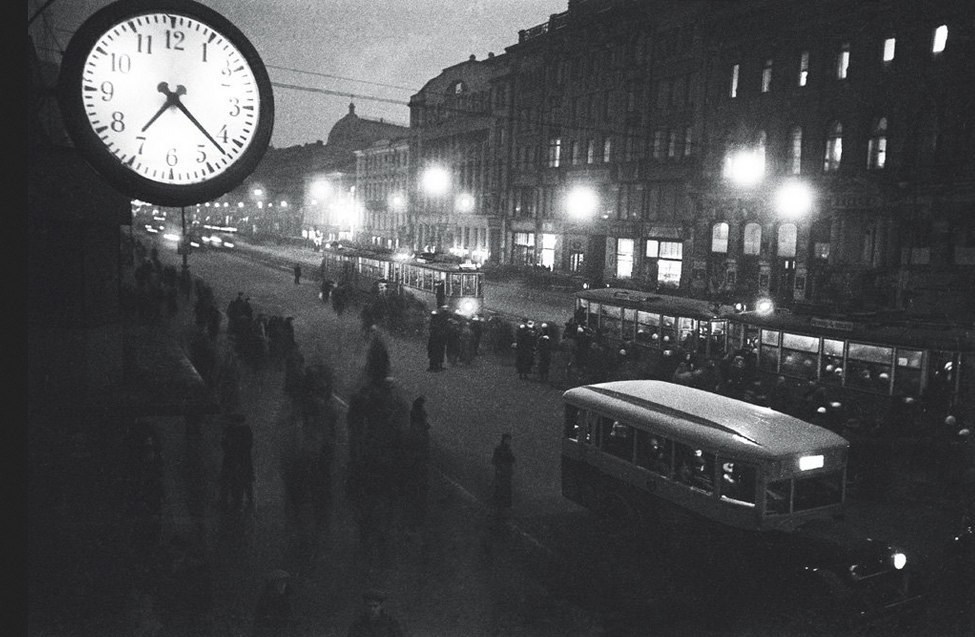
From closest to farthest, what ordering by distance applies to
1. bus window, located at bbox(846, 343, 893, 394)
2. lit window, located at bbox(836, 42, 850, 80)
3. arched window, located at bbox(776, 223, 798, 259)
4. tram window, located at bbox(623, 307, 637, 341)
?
bus window, located at bbox(846, 343, 893, 394) < tram window, located at bbox(623, 307, 637, 341) < lit window, located at bbox(836, 42, 850, 80) < arched window, located at bbox(776, 223, 798, 259)

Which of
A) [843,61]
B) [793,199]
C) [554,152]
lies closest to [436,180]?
[554,152]

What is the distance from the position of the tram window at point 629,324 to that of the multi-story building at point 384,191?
188ft

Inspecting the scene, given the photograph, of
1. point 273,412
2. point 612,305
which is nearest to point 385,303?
point 612,305

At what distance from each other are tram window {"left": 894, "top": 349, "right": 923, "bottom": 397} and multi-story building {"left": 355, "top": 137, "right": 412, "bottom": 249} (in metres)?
67.0

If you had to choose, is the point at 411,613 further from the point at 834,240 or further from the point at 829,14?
the point at 829,14

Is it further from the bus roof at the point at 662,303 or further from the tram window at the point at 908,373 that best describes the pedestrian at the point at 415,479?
the bus roof at the point at 662,303

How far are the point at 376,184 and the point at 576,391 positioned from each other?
7938 cm

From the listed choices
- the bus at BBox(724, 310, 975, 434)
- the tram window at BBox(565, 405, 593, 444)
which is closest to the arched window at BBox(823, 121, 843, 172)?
the bus at BBox(724, 310, 975, 434)

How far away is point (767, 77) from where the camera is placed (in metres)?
41.6

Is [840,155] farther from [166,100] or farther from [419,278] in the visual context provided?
[166,100]

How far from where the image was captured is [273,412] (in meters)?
17.8

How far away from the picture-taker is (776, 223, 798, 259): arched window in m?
39.9

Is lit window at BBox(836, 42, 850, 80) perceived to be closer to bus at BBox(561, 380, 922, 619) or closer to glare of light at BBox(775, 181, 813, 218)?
glare of light at BBox(775, 181, 813, 218)

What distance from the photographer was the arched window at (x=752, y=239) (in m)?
42.0
